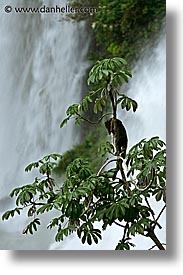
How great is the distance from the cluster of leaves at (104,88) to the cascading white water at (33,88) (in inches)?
1.2

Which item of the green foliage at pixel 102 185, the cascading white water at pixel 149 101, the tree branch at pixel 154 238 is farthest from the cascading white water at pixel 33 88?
the tree branch at pixel 154 238

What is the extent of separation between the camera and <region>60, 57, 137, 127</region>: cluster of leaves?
192 centimetres

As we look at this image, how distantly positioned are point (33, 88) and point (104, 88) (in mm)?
199

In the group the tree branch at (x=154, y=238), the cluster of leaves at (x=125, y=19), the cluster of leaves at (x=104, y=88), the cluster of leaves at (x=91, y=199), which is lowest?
the tree branch at (x=154, y=238)

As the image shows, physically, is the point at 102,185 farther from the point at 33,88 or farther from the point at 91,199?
the point at 33,88

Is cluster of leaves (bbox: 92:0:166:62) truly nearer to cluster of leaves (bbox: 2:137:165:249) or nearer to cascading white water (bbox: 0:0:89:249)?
cascading white water (bbox: 0:0:89:249)

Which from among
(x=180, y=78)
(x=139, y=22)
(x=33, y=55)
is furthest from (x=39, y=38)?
(x=180, y=78)

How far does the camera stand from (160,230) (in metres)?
1.98

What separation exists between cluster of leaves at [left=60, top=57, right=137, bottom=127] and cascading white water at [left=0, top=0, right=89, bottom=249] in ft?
→ 0.10

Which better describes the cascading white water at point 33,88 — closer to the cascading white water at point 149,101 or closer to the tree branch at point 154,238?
the cascading white water at point 149,101

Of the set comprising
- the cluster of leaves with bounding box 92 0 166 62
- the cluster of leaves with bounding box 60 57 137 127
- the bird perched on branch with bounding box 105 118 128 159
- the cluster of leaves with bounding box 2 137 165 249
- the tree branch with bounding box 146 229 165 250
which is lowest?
the tree branch with bounding box 146 229 165 250

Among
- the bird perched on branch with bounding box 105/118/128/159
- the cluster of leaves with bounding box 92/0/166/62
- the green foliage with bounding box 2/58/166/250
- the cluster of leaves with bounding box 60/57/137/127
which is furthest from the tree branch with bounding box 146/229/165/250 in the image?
the cluster of leaves with bounding box 92/0/166/62

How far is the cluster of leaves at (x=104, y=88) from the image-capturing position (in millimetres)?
1922
